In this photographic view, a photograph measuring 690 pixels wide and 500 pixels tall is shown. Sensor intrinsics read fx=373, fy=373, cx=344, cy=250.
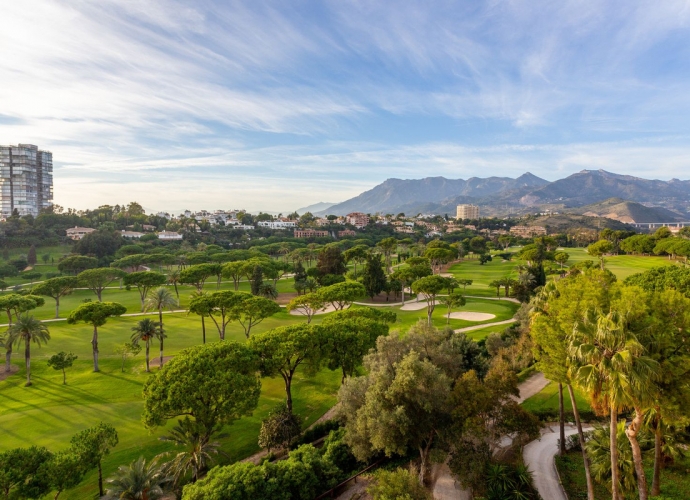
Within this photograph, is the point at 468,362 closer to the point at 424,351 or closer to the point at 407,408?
the point at 424,351

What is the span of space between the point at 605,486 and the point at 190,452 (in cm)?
2017

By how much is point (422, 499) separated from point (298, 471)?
19.0 feet

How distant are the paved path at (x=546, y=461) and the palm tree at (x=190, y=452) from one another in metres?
16.9

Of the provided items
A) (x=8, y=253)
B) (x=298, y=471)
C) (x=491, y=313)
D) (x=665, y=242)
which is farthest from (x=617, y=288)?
(x=8, y=253)

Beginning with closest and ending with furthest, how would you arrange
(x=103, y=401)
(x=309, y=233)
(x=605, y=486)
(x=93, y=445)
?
(x=605, y=486)
(x=93, y=445)
(x=103, y=401)
(x=309, y=233)

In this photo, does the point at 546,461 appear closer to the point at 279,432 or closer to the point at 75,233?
the point at 279,432

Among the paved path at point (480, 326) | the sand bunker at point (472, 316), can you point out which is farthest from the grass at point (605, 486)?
the sand bunker at point (472, 316)

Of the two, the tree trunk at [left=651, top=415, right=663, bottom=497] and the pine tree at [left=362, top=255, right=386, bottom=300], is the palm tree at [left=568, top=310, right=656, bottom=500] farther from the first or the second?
the pine tree at [left=362, top=255, right=386, bottom=300]

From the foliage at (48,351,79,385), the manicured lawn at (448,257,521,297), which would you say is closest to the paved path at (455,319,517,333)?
the manicured lawn at (448,257,521,297)

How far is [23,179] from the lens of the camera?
17888 cm

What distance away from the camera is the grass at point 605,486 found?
56.3 ft

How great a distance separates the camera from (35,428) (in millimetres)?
23562

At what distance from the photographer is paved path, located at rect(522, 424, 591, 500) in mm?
18398

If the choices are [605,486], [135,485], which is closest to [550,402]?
[605,486]
